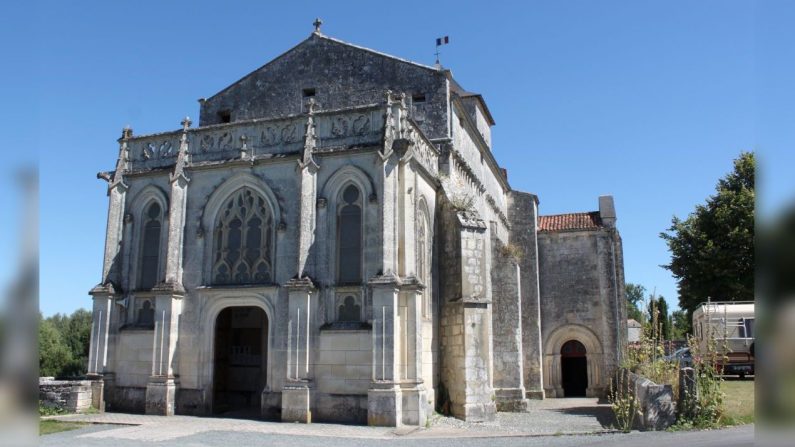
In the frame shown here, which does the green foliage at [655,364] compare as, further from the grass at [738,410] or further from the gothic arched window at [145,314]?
the gothic arched window at [145,314]

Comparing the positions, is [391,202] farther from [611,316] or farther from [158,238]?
[611,316]

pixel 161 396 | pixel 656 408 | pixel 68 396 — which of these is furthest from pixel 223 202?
pixel 656 408

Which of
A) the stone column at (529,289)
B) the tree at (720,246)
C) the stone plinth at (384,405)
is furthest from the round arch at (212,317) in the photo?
the tree at (720,246)

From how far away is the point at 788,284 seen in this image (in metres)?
2.75

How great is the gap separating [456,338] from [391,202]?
14.2 feet

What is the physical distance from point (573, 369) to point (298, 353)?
18397 mm

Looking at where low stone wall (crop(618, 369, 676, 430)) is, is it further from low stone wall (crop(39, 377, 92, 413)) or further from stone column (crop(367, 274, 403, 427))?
low stone wall (crop(39, 377, 92, 413))

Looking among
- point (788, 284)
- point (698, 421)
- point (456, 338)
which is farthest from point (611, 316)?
point (788, 284)

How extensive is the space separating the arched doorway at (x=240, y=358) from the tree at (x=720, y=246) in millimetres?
23007

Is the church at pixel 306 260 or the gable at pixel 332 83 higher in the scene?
the gable at pixel 332 83

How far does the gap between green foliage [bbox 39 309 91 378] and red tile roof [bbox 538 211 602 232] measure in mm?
29515

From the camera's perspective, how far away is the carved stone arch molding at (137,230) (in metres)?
17.3

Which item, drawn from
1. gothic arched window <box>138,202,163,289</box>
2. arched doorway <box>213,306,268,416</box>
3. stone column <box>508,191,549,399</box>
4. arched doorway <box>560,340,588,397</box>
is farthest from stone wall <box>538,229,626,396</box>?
gothic arched window <box>138,202,163,289</box>

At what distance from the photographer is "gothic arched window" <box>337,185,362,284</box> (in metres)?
15.3
